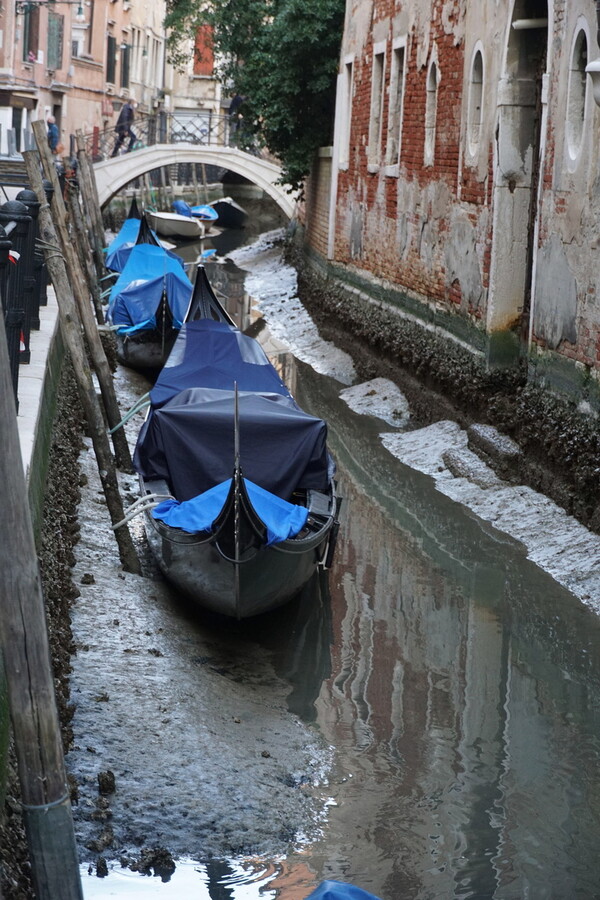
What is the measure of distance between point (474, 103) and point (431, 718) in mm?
5673

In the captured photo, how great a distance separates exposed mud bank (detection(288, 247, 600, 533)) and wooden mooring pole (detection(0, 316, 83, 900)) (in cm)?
406

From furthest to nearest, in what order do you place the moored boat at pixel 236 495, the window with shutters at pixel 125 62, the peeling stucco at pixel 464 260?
the window with shutters at pixel 125 62 < the peeling stucco at pixel 464 260 < the moored boat at pixel 236 495

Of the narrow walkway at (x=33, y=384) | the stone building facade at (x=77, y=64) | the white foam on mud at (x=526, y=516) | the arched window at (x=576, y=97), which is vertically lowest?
the white foam on mud at (x=526, y=516)

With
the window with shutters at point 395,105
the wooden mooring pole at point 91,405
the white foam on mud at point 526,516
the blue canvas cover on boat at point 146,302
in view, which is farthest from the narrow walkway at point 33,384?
the window with shutters at point 395,105

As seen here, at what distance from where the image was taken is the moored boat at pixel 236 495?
5.17m

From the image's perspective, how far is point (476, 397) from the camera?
8.55 m

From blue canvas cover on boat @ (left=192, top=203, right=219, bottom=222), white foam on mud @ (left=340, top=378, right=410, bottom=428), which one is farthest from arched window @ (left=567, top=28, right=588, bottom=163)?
blue canvas cover on boat @ (left=192, top=203, right=219, bottom=222)

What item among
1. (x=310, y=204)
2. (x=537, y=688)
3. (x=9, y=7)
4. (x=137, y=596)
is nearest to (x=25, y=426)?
(x=137, y=596)

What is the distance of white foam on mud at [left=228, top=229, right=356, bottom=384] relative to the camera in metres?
12.4

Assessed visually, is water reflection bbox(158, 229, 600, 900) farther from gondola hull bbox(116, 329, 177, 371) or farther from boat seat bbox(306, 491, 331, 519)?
gondola hull bbox(116, 329, 177, 371)

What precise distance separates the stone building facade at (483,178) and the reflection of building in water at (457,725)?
1.33 m

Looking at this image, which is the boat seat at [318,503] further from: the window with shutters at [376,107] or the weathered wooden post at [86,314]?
the window with shutters at [376,107]

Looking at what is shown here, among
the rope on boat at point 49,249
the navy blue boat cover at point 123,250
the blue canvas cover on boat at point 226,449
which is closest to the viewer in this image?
the blue canvas cover on boat at point 226,449

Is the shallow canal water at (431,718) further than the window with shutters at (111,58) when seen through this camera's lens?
No
